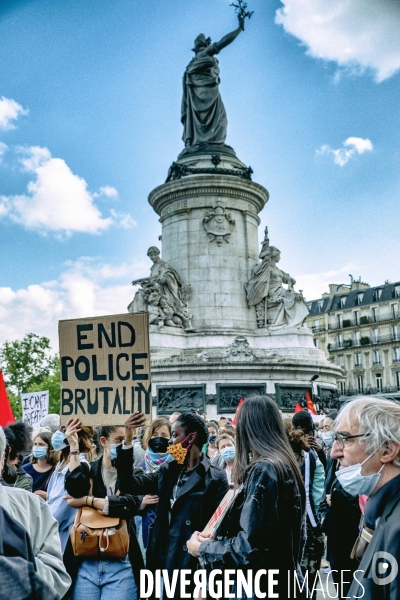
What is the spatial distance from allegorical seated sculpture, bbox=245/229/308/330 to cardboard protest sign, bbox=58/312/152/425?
59.8ft

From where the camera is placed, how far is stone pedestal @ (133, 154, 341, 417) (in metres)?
21.2

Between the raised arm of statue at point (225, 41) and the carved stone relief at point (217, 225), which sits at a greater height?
the raised arm of statue at point (225, 41)

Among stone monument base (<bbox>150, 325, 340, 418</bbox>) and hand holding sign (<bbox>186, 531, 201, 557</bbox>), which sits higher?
stone monument base (<bbox>150, 325, 340, 418</bbox>)

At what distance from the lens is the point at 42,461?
6961 millimetres

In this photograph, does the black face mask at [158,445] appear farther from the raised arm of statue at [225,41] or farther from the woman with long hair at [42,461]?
the raised arm of statue at [225,41]

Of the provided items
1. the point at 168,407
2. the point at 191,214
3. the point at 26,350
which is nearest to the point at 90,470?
the point at 168,407

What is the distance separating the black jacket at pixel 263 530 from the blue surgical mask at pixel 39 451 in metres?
3.60

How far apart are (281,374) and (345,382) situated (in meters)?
41.1

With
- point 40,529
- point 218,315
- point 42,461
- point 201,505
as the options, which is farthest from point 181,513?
point 218,315

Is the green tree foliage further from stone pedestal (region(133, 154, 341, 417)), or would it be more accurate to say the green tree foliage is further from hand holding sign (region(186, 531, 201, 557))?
hand holding sign (region(186, 531, 201, 557))

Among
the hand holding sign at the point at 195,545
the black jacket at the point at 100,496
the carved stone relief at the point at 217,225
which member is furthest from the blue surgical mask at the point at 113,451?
the carved stone relief at the point at 217,225

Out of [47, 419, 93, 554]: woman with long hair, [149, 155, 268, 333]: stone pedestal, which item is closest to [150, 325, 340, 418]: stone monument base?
[149, 155, 268, 333]: stone pedestal

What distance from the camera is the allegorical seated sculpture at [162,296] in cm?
2275

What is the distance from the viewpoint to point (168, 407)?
69.2 ft
